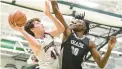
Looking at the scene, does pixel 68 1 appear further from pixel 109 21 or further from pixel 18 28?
pixel 18 28

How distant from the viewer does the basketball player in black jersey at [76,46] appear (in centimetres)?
286

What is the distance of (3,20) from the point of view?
20.1 feet

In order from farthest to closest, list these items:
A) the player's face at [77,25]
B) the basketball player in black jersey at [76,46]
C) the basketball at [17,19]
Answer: the player's face at [77,25], the basketball player in black jersey at [76,46], the basketball at [17,19]

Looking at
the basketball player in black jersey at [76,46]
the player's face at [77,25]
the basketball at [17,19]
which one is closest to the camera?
the basketball at [17,19]

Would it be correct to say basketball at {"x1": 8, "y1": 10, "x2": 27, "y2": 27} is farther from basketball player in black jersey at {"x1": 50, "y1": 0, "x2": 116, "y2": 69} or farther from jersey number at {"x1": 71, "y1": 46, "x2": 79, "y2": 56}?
jersey number at {"x1": 71, "y1": 46, "x2": 79, "y2": 56}

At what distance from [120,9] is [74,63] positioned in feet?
6.17

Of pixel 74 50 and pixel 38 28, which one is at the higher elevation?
pixel 38 28

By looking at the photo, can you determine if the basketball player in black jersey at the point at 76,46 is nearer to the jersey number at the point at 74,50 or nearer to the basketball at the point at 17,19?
the jersey number at the point at 74,50

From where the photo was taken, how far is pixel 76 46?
291cm

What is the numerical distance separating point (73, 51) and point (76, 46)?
7cm

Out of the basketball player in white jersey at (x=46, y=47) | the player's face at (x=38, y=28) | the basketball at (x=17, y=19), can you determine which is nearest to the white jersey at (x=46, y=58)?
the basketball player in white jersey at (x=46, y=47)

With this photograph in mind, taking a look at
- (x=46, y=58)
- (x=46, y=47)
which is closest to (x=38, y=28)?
(x=46, y=47)

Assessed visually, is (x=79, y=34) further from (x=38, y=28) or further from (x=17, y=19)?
(x=17, y=19)

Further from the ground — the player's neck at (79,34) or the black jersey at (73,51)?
the player's neck at (79,34)
